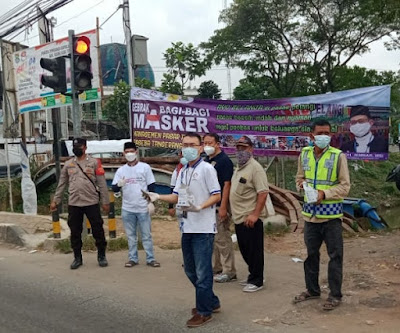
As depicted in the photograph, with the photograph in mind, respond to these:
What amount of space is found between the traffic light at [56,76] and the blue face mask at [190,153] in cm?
451

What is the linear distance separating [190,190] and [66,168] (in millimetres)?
3029

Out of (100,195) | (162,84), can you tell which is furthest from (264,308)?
(162,84)

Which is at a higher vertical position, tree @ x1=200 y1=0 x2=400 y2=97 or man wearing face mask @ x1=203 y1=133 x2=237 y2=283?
tree @ x1=200 y1=0 x2=400 y2=97

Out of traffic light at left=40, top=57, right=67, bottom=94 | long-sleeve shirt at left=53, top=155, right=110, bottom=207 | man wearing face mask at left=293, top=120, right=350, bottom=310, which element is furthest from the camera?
traffic light at left=40, top=57, right=67, bottom=94

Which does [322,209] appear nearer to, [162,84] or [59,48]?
[59,48]

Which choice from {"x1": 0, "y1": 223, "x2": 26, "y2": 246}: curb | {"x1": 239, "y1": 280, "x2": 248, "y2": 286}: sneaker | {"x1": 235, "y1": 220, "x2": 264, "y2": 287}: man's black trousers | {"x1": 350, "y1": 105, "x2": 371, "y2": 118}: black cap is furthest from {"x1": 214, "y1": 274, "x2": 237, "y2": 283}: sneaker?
{"x1": 350, "y1": 105, "x2": 371, "y2": 118}: black cap

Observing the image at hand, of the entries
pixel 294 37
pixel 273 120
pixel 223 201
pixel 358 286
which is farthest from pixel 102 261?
pixel 294 37

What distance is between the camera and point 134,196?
21.8ft

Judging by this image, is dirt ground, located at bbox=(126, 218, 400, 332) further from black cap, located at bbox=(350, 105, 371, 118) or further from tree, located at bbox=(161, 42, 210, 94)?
tree, located at bbox=(161, 42, 210, 94)

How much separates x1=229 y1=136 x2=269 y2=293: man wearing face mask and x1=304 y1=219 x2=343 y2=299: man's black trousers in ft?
2.11

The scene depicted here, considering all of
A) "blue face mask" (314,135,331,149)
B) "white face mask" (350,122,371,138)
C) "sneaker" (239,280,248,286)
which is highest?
"white face mask" (350,122,371,138)

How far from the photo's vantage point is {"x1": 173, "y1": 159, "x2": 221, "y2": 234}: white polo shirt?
4391 millimetres

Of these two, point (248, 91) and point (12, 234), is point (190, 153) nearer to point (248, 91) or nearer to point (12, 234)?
point (12, 234)

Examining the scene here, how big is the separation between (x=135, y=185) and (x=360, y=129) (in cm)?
509
